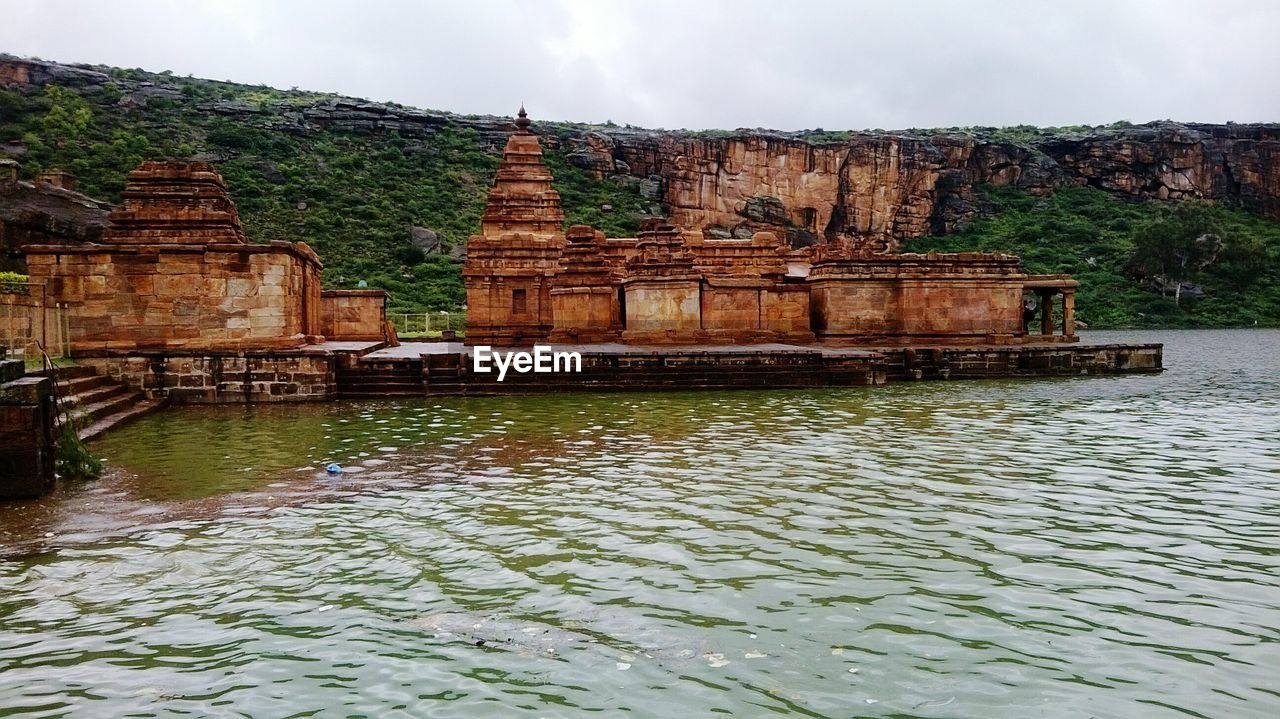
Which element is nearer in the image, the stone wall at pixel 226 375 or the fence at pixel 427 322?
the stone wall at pixel 226 375

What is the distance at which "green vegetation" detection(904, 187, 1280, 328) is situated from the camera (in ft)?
194

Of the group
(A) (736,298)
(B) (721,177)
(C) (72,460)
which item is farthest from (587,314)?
(B) (721,177)

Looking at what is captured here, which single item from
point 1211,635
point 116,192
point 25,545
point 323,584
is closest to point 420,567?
point 323,584

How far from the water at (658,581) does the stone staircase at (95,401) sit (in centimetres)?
130

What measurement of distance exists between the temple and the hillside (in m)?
26.6

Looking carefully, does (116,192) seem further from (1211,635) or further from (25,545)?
(1211,635)

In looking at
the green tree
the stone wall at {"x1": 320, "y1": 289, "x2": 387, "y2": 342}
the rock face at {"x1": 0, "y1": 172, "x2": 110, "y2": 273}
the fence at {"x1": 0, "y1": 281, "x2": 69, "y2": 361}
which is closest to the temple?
the stone wall at {"x1": 320, "y1": 289, "x2": 387, "y2": 342}

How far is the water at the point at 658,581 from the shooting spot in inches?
174

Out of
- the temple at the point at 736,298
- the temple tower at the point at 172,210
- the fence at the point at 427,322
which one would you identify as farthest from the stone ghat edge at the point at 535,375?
the fence at the point at 427,322

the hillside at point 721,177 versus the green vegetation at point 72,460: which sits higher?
the hillside at point 721,177

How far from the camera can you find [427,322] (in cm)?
3356

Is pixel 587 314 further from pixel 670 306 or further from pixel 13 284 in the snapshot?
pixel 13 284

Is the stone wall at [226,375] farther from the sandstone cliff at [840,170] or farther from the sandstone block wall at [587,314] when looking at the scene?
the sandstone cliff at [840,170]

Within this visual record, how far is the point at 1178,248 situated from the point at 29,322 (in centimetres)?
6449
